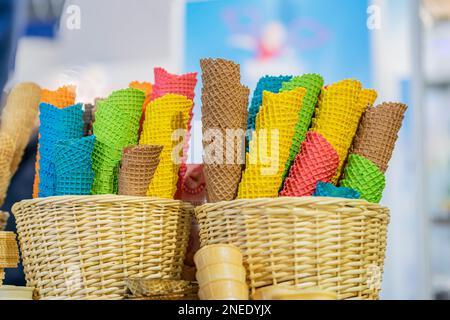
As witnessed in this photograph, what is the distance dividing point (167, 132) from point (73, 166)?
0.10 m

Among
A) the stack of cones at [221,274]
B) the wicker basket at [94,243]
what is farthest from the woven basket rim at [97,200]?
the stack of cones at [221,274]

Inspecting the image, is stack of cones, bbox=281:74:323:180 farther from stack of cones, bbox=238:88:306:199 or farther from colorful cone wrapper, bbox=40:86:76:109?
colorful cone wrapper, bbox=40:86:76:109

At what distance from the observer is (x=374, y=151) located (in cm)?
56

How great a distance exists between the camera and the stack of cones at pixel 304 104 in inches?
22.6

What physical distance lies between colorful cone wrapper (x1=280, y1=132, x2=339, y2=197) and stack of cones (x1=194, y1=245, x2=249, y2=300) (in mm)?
100

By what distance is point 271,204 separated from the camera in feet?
1.62

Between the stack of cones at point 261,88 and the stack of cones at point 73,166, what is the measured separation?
0.16 m

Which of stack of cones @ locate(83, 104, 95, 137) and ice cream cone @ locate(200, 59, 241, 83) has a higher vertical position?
ice cream cone @ locate(200, 59, 241, 83)

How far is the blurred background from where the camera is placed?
727mm

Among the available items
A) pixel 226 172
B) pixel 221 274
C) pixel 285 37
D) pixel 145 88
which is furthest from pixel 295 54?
pixel 221 274

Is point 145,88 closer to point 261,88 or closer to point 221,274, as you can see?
point 261,88

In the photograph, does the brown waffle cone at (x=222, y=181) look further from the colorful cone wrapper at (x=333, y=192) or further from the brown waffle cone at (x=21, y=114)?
the brown waffle cone at (x=21, y=114)

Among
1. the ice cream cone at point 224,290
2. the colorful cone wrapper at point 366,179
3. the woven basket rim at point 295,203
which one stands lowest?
the ice cream cone at point 224,290

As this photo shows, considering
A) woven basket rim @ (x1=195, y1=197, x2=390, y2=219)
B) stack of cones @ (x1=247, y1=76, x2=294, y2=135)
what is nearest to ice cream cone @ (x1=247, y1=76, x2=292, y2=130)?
stack of cones @ (x1=247, y1=76, x2=294, y2=135)
